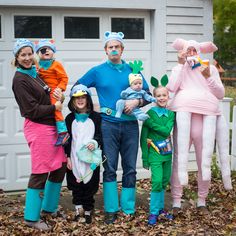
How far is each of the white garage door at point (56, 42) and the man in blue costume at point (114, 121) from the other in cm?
190

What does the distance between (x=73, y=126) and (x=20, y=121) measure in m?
1.97

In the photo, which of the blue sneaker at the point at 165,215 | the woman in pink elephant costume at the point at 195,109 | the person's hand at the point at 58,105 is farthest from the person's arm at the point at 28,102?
the blue sneaker at the point at 165,215

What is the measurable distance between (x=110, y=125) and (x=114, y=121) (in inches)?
2.4

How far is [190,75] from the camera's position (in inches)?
213

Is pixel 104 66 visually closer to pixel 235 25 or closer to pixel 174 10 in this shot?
pixel 174 10

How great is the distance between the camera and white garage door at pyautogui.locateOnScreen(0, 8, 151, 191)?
6762 millimetres

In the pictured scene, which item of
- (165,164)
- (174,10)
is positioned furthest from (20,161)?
(174,10)

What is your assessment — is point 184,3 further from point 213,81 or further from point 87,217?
point 87,217

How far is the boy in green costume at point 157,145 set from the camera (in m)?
5.22

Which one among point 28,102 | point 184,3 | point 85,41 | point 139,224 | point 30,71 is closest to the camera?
point 28,102

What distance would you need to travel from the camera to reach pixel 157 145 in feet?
17.2

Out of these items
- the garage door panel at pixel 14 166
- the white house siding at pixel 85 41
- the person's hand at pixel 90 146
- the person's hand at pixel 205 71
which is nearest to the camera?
the person's hand at pixel 90 146

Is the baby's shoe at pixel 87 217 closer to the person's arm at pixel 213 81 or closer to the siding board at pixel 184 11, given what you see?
the person's arm at pixel 213 81

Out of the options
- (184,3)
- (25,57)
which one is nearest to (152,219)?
(25,57)
